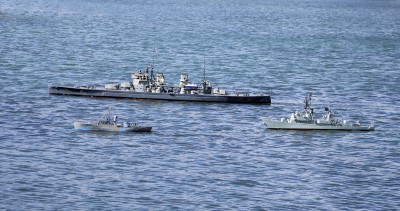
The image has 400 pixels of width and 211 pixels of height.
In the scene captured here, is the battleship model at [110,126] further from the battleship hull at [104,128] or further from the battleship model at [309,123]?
the battleship model at [309,123]

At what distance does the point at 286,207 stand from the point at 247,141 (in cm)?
3892

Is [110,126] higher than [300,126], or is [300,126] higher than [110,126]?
[110,126]

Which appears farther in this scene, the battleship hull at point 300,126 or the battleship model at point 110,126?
the battleship hull at point 300,126

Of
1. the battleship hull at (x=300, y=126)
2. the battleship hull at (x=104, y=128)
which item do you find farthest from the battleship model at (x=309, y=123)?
the battleship hull at (x=104, y=128)

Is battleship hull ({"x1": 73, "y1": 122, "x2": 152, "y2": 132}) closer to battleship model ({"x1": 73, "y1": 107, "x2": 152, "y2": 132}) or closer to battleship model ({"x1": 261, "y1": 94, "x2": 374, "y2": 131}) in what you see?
battleship model ({"x1": 73, "y1": 107, "x2": 152, "y2": 132})

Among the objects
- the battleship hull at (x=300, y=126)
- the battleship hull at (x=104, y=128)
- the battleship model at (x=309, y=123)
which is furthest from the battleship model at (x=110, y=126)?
the battleship model at (x=309, y=123)

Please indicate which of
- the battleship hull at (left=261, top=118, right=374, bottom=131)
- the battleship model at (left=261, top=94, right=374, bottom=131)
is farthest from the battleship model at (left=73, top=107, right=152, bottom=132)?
the battleship model at (left=261, top=94, right=374, bottom=131)

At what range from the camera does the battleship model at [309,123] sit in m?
184

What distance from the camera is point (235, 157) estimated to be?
16162cm

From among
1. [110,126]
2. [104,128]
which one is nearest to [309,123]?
[110,126]

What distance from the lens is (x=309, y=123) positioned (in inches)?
7254

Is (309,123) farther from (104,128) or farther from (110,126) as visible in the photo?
(104,128)

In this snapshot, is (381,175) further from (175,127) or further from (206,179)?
(175,127)

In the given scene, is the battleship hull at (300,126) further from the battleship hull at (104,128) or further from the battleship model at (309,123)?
the battleship hull at (104,128)
